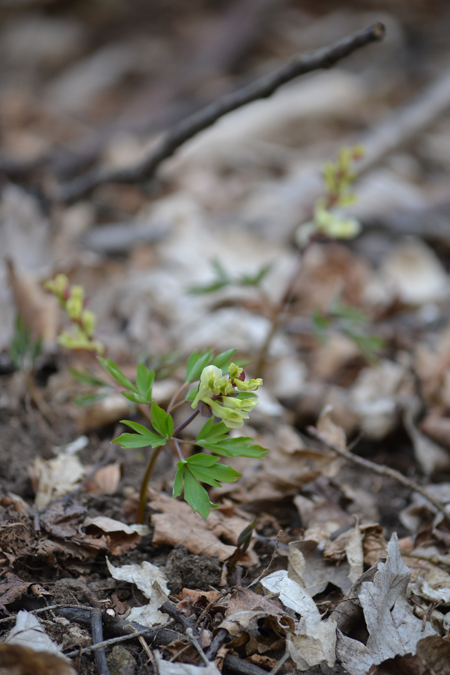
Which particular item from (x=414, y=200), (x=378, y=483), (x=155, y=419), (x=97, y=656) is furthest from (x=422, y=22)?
(x=97, y=656)

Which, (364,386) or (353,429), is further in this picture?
(364,386)

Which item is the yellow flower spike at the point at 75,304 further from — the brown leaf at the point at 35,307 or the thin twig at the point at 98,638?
the thin twig at the point at 98,638

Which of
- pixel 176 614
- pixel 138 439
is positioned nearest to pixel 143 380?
pixel 138 439

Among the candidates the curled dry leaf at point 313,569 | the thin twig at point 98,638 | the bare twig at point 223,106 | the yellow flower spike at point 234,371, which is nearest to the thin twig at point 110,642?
the thin twig at point 98,638

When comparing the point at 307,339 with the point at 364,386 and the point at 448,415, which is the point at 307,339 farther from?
the point at 448,415

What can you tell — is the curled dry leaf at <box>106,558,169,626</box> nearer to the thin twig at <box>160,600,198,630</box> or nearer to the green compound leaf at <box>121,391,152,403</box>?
the thin twig at <box>160,600,198,630</box>

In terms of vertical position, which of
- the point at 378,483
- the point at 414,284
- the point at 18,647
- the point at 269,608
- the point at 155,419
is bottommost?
the point at 414,284

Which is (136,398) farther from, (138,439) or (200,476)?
(200,476)
